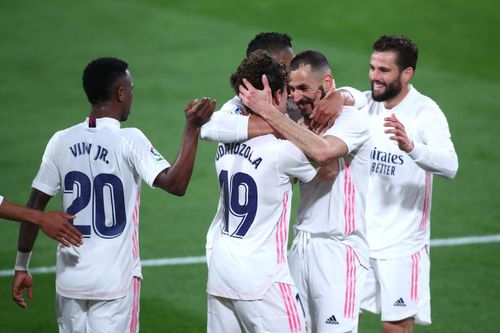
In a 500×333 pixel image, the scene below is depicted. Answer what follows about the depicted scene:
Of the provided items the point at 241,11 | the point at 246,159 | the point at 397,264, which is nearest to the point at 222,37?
the point at 241,11

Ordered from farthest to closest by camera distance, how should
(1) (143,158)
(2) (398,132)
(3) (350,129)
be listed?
(2) (398,132) < (3) (350,129) < (1) (143,158)

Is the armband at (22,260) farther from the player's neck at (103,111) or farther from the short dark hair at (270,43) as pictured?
the short dark hair at (270,43)

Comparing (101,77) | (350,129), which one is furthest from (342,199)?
(101,77)

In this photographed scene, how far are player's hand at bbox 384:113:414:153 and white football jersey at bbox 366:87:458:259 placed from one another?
60cm

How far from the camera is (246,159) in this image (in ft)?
20.8

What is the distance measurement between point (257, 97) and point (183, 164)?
63 cm

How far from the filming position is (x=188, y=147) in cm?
638

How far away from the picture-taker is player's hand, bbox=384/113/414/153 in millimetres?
7207

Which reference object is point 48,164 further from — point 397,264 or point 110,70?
point 397,264

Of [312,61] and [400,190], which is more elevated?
[312,61]

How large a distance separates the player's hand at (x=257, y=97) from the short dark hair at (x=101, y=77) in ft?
3.01

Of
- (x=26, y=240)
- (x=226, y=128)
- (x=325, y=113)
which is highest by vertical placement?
(x=325, y=113)

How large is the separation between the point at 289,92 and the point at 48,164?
1659 mm

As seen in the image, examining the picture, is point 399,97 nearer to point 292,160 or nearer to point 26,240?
point 292,160
